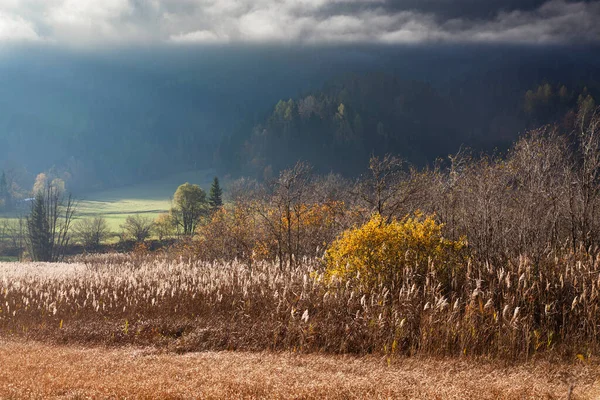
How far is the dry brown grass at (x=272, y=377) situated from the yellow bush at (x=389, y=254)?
3.09 m

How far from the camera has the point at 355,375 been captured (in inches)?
304

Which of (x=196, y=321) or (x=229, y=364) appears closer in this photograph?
(x=229, y=364)

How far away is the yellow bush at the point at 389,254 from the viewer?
11750mm

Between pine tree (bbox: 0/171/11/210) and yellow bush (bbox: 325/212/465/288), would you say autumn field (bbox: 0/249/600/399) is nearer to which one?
yellow bush (bbox: 325/212/465/288)

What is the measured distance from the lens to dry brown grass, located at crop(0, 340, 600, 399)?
21.6 ft

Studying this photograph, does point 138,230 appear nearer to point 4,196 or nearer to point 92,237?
point 92,237

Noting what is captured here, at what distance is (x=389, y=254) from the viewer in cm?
1196

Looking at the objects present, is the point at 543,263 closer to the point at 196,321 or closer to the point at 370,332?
the point at 370,332

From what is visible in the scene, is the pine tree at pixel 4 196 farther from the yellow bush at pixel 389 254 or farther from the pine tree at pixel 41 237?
the yellow bush at pixel 389 254

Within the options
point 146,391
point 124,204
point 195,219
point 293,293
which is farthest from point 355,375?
point 124,204

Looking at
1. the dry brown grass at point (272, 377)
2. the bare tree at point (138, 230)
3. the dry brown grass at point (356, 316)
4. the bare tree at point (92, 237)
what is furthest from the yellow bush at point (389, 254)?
the bare tree at point (92, 237)

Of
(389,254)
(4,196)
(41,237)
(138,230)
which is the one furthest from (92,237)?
(4,196)

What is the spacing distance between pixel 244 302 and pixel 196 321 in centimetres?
115

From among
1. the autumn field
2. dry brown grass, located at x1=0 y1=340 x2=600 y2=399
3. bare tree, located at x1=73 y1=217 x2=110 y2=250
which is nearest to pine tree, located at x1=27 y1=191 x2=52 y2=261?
bare tree, located at x1=73 y1=217 x2=110 y2=250
